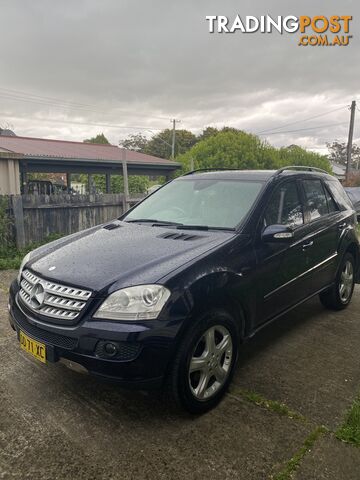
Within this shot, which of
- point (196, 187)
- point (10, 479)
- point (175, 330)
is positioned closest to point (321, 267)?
point (196, 187)

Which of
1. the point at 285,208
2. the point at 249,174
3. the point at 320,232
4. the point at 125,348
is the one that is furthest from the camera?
the point at 320,232

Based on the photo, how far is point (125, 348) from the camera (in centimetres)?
215

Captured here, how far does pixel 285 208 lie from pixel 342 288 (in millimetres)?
1655

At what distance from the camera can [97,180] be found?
73.3 ft

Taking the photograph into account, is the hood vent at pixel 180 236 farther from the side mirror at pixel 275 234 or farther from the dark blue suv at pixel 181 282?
the side mirror at pixel 275 234

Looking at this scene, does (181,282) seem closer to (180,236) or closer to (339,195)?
(180,236)

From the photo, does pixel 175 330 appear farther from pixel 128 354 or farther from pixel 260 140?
pixel 260 140

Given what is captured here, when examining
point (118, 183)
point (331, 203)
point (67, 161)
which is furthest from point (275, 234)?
point (118, 183)

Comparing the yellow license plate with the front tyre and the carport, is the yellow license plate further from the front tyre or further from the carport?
the carport

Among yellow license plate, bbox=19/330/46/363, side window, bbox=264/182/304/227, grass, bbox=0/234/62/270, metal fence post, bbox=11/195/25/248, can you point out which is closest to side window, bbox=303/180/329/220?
side window, bbox=264/182/304/227

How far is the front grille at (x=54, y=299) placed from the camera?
2.30 meters

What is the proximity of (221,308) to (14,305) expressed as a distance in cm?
149

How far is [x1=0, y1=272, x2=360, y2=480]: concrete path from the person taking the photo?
2076 mm

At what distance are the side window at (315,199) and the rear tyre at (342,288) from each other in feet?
2.45
